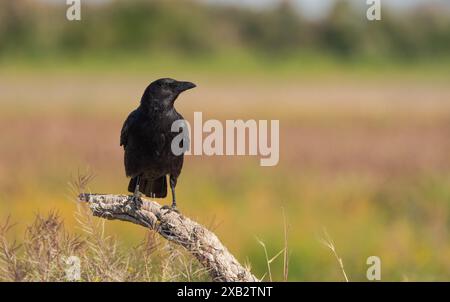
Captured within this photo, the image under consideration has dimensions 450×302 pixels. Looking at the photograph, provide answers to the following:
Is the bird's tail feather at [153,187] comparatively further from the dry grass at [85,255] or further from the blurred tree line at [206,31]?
the blurred tree line at [206,31]

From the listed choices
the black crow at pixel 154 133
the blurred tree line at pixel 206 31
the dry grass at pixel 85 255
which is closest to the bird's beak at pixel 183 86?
the black crow at pixel 154 133

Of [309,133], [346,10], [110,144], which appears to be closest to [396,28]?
[346,10]

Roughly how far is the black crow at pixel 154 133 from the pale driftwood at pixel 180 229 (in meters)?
0.45

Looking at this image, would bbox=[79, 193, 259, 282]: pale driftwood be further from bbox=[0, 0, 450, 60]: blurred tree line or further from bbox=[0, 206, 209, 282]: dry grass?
bbox=[0, 0, 450, 60]: blurred tree line

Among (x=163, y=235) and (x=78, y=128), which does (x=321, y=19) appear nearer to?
(x=78, y=128)

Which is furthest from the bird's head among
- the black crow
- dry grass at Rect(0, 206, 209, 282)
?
dry grass at Rect(0, 206, 209, 282)

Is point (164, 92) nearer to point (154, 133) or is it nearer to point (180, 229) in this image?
point (154, 133)

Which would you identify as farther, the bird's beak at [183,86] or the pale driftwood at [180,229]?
the bird's beak at [183,86]

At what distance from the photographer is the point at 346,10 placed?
194ft

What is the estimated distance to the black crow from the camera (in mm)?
5723

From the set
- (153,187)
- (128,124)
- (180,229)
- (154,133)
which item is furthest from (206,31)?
(180,229)

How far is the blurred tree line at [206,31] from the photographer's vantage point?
50.7 m

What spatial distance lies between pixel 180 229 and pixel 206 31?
4892cm
